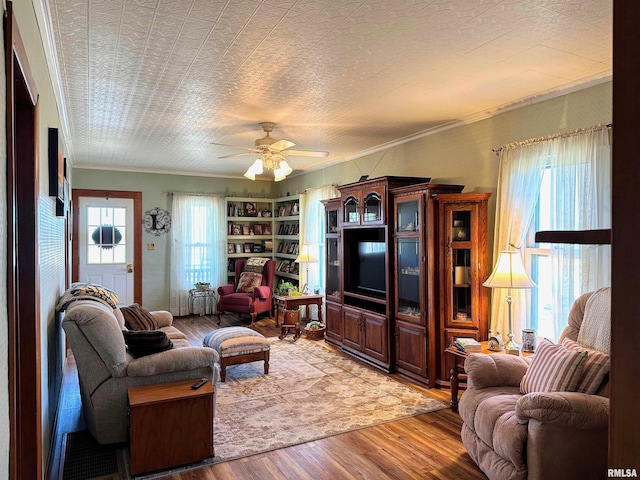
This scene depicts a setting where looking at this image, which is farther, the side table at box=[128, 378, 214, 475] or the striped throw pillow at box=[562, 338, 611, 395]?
the side table at box=[128, 378, 214, 475]

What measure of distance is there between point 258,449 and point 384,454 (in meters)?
0.86

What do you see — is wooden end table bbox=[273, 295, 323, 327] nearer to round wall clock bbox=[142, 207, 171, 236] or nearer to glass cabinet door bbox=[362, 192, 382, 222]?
glass cabinet door bbox=[362, 192, 382, 222]

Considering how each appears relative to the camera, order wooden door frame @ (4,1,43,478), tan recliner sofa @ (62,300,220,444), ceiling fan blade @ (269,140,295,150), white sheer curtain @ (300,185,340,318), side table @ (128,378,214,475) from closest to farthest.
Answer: wooden door frame @ (4,1,43,478) < side table @ (128,378,214,475) < tan recliner sofa @ (62,300,220,444) < ceiling fan blade @ (269,140,295,150) < white sheer curtain @ (300,185,340,318)

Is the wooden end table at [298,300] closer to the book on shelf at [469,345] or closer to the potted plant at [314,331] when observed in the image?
the potted plant at [314,331]

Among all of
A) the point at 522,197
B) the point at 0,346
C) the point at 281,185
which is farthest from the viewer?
the point at 281,185

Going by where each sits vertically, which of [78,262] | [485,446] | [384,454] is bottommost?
[384,454]

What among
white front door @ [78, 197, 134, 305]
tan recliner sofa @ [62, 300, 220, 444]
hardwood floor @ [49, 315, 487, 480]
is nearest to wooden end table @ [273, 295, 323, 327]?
white front door @ [78, 197, 134, 305]

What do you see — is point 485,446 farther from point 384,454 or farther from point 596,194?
point 596,194

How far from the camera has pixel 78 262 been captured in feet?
23.8

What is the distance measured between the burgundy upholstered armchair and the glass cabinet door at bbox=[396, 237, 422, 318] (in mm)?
3216

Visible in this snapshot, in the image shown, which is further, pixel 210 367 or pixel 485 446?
pixel 210 367

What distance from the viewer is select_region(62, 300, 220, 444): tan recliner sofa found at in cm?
288

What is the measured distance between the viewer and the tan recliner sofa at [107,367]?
9.46ft

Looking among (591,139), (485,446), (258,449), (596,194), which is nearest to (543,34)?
(591,139)
